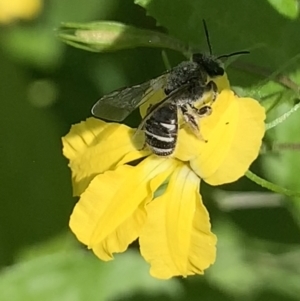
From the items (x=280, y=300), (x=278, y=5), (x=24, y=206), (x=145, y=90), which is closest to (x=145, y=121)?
(x=145, y=90)

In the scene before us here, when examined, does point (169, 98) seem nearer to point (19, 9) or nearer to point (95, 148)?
point (95, 148)

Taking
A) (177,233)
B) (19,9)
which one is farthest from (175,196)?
(19,9)

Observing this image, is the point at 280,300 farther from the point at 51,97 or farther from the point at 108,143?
the point at 51,97

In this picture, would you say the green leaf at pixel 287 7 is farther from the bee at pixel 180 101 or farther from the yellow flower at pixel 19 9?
the yellow flower at pixel 19 9

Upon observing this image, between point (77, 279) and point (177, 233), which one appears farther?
point (77, 279)

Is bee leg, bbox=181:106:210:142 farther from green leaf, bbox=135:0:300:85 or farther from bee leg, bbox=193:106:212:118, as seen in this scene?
green leaf, bbox=135:0:300:85

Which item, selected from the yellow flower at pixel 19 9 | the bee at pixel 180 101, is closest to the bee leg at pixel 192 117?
the bee at pixel 180 101

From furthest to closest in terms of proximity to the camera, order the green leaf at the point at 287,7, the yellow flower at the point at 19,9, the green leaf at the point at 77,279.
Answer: the yellow flower at the point at 19,9 < the green leaf at the point at 77,279 < the green leaf at the point at 287,7

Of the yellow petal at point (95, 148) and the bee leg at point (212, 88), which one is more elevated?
the bee leg at point (212, 88)
